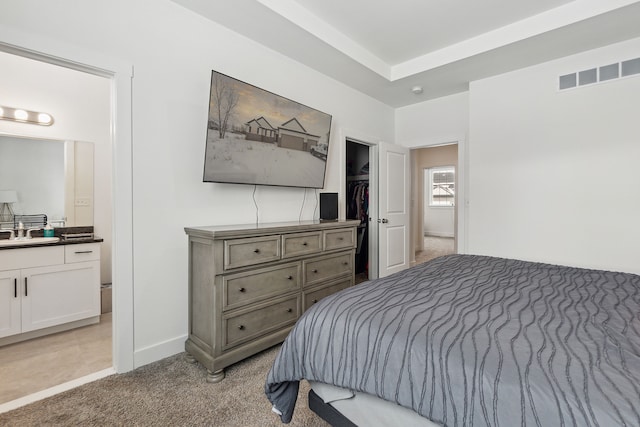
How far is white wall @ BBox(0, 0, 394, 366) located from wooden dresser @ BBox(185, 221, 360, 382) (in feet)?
0.60

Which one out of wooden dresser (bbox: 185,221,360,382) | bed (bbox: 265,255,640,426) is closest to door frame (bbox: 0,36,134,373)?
wooden dresser (bbox: 185,221,360,382)

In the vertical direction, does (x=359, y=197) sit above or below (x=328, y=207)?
above

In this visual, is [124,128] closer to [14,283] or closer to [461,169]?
[14,283]

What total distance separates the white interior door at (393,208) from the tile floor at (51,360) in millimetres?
3122

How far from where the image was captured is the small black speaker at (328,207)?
3143 mm

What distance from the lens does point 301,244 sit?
2.46 m

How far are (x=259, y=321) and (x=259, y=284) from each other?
0.28m

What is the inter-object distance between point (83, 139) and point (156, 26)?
1.77 m

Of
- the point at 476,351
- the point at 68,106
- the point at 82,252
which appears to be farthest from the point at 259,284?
the point at 68,106

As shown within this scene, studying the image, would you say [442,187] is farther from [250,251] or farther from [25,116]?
[25,116]

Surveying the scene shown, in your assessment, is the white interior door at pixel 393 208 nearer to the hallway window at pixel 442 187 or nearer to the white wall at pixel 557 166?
the white wall at pixel 557 166

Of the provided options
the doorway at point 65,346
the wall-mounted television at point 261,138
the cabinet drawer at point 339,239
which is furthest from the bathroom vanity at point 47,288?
the cabinet drawer at point 339,239

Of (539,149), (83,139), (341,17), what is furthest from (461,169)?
(83,139)

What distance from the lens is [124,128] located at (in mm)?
1994
